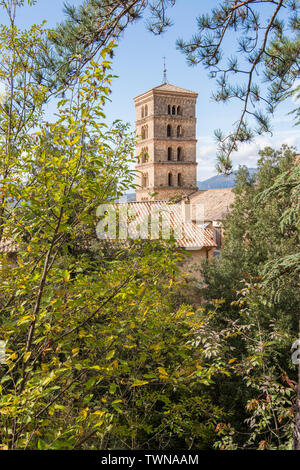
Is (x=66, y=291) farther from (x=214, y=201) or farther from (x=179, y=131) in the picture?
(x=179, y=131)

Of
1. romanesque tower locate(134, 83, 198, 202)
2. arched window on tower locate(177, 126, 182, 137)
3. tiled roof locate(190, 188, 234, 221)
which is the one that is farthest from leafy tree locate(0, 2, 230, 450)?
arched window on tower locate(177, 126, 182, 137)

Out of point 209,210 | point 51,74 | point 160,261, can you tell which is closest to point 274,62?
point 51,74

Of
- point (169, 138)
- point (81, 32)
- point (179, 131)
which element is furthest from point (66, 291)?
point (179, 131)

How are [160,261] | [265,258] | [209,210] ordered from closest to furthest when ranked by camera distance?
1. [160,261]
2. [265,258]
3. [209,210]

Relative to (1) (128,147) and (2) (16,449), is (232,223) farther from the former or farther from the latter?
(2) (16,449)

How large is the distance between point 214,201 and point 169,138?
1326 centimetres

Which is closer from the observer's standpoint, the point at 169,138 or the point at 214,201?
the point at 214,201

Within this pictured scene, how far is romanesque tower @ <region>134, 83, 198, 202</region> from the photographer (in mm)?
42281

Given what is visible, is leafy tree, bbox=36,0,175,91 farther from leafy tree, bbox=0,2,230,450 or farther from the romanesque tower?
the romanesque tower

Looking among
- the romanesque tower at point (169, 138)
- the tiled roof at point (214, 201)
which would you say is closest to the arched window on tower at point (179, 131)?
the romanesque tower at point (169, 138)

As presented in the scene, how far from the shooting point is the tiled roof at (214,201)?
30.1 meters

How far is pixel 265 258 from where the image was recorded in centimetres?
1372

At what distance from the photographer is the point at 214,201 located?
3300 cm

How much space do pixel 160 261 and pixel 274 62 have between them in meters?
3.80
